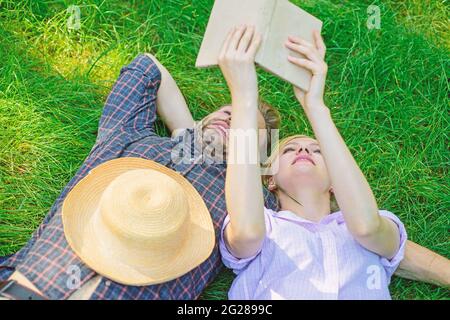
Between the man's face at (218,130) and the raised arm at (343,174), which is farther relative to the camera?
the man's face at (218,130)

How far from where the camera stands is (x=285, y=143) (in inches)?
118

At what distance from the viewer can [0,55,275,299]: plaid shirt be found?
237cm

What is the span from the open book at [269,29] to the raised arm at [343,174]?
3cm

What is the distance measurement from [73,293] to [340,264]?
1.08m

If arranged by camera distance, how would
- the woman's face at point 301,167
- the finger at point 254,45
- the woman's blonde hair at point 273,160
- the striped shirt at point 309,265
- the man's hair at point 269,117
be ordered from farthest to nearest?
the man's hair at point 269,117 < the woman's blonde hair at point 273,160 < the woman's face at point 301,167 < the striped shirt at point 309,265 < the finger at point 254,45

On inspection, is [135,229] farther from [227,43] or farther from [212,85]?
[212,85]

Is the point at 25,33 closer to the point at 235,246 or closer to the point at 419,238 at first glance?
the point at 235,246

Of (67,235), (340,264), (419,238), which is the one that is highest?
(67,235)

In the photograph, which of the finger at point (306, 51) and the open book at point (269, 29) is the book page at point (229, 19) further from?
the finger at point (306, 51)

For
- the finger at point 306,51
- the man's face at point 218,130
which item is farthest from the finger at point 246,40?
the man's face at point 218,130

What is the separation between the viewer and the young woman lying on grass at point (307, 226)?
2.44 metres

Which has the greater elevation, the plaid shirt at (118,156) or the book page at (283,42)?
the book page at (283,42)

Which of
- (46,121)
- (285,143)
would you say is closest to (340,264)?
(285,143)

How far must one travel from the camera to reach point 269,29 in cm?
243
